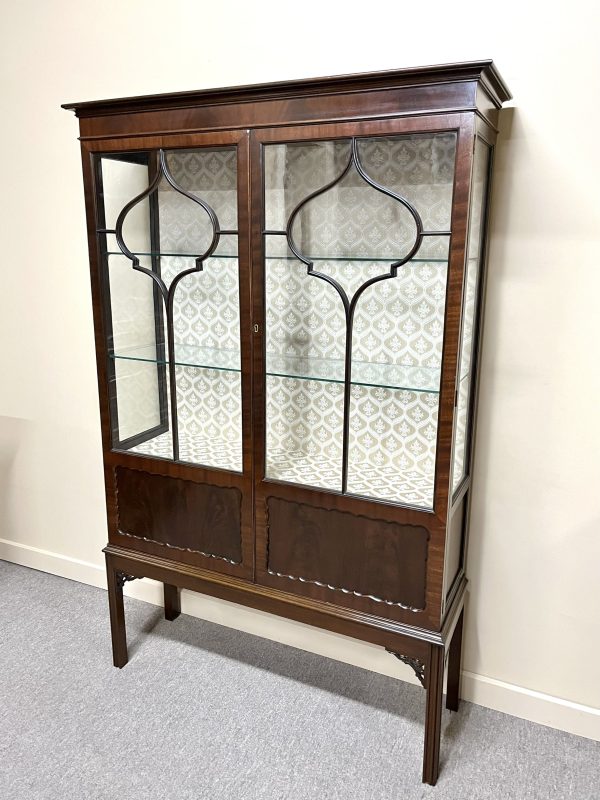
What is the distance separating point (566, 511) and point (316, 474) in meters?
0.65

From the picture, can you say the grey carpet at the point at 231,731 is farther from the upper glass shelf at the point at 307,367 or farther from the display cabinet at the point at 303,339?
the upper glass shelf at the point at 307,367

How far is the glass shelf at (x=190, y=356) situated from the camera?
1.66 metres

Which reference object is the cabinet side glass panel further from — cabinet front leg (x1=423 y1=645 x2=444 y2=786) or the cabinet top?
cabinet front leg (x1=423 y1=645 x2=444 y2=786)

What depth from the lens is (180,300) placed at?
1656 mm

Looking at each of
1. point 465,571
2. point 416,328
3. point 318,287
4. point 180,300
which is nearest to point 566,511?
point 465,571

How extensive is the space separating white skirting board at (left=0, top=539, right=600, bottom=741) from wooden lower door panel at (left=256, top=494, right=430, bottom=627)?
48 cm

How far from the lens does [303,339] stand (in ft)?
5.22

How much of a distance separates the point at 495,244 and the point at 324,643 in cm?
132

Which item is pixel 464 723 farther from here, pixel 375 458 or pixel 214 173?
pixel 214 173

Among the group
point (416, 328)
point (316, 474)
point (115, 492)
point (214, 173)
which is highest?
point (214, 173)

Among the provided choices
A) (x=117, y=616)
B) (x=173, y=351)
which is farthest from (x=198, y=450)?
(x=117, y=616)

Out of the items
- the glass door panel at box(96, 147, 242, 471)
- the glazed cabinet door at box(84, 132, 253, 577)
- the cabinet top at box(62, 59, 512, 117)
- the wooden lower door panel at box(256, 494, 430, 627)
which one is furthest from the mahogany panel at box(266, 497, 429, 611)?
the cabinet top at box(62, 59, 512, 117)

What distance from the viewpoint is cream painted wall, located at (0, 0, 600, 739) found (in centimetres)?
141

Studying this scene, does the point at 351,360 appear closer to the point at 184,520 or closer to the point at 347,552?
the point at 347,552
